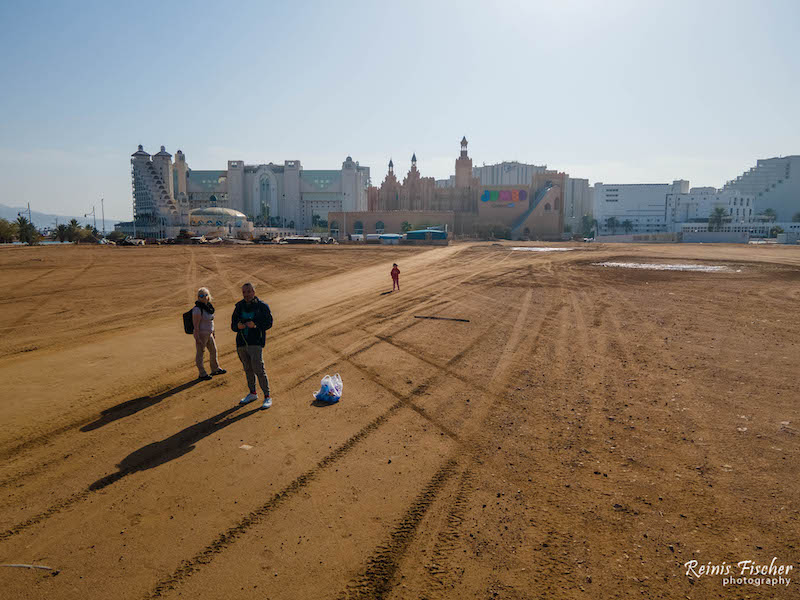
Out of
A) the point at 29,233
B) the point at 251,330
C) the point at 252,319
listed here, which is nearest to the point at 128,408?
the point at 251,330

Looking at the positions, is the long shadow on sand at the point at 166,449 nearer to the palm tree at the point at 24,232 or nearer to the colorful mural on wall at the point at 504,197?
the palm tree at the point at 24,232

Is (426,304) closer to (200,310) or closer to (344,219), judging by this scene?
(200,310)

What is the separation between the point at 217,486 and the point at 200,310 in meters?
4.33

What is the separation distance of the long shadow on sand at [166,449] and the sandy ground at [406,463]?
3 centimetres

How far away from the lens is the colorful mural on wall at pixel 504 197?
97.1 metres

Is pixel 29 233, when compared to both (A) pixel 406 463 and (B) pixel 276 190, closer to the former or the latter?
(A) pixel 406 463

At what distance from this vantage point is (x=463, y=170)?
4210 inches

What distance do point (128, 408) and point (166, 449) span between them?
1.94m

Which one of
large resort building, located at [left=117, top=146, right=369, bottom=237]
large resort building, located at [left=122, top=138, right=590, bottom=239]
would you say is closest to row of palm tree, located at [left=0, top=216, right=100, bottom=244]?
large resort building, located at [left=122, top=138, right=590, bottom=239]

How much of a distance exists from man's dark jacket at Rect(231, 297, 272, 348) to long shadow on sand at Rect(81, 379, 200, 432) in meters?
1.86

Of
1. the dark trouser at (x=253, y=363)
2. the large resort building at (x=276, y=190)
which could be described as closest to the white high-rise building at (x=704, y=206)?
the large resort building at (x=276, y=190)

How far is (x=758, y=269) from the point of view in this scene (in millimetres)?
29344

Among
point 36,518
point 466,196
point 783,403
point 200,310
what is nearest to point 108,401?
point 200,310

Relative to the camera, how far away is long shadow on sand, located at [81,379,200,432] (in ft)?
23.1
